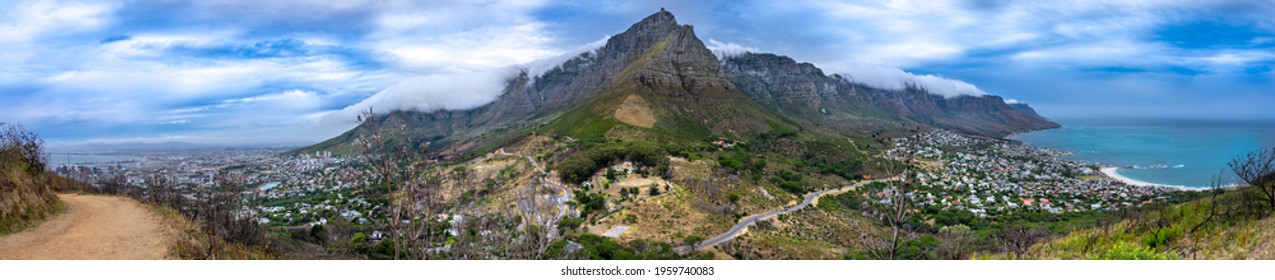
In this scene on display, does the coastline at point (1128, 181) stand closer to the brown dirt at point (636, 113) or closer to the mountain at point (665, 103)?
the mountain at point (665, 103)

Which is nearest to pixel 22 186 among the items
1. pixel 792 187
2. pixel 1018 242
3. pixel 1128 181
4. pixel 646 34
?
pixel 1018 242

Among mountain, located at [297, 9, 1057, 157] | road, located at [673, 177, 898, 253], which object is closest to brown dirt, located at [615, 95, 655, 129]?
mountain, located at [297, 9, 1057, 157]

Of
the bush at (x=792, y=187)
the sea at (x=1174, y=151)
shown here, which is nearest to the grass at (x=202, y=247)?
the sea at (x=1174, y=151)

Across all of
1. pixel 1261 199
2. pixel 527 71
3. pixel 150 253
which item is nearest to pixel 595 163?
pixel 150 253

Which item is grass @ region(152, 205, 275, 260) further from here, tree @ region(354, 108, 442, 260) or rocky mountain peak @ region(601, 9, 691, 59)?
rocky mountain peak @ region(601, 9, 691, 59)

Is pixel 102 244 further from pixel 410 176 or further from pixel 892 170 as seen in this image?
pixel 892 170

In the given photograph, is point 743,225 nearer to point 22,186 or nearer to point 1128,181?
point 22,186

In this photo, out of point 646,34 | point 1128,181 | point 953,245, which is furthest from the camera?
point 646,34
